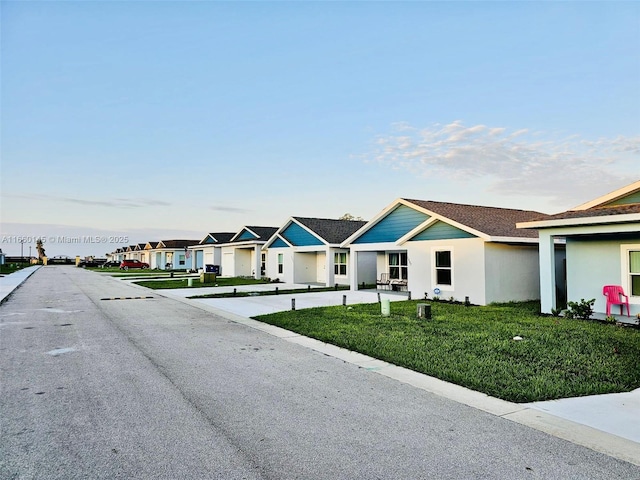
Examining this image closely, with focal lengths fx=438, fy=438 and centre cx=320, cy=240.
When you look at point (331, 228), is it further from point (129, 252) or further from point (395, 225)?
point (129, 252)

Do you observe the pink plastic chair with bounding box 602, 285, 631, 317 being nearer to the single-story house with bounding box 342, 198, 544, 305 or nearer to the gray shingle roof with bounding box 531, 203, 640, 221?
the gray shingle roof with bounding box 531, 203, 640, 221

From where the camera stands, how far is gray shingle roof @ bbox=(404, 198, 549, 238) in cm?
1720

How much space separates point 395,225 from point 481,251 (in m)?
5.83

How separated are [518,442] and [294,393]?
2988mm

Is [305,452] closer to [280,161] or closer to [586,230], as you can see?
[586,230]

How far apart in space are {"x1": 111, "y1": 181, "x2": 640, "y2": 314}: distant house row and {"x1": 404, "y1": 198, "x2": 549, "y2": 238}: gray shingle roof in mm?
62

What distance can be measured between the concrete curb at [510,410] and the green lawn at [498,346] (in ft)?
0.71

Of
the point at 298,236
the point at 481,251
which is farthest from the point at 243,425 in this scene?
the point at 298,236

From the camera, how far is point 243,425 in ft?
16.5

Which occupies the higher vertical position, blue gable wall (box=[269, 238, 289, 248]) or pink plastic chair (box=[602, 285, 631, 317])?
blue gable wall (box=[269, 238, 289, 248])

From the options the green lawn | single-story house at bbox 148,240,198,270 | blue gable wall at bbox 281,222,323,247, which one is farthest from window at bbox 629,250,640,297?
single-story house at bbox 148,240,198,270

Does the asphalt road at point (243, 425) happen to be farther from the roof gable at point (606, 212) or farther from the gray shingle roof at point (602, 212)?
the gray shingle roof at point (602, 212)

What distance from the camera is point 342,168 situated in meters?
27.5

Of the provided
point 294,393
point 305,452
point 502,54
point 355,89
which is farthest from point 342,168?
point 305,452
